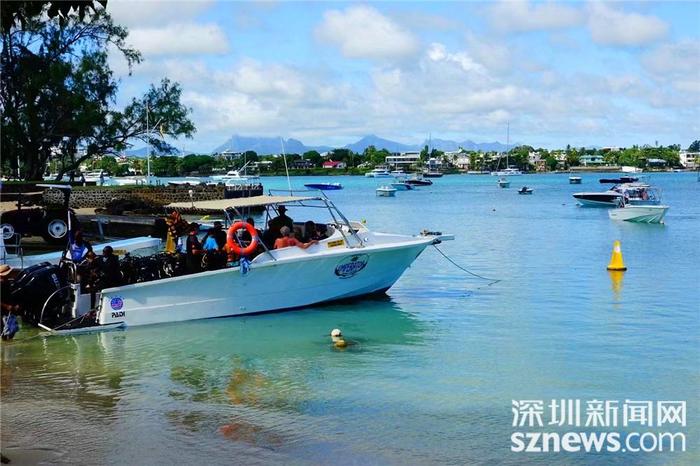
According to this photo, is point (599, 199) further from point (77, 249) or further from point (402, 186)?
point (402, 186)

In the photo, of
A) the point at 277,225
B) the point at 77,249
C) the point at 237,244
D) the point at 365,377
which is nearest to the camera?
the point at 365,377

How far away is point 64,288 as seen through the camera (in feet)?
52.7

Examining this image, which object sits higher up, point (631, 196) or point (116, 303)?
point (631, 196)

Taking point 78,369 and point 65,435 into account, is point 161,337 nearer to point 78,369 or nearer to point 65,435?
point 78,369

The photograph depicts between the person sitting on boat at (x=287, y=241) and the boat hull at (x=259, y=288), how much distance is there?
0.32 metres

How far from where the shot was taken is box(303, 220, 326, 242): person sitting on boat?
17906mm

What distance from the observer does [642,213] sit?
157 ft

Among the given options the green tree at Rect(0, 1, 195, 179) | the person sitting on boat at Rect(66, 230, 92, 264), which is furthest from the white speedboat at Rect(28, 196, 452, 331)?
the green tree at Rect(0, 1, 195, 179)

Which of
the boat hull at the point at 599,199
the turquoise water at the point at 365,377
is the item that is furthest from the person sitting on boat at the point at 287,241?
the boat hull at the point at 599,199

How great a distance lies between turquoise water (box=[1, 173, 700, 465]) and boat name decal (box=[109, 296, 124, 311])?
549 mm

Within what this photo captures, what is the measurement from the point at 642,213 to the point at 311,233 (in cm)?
3519

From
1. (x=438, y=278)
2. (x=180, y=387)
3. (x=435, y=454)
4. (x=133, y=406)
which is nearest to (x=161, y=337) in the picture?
(x=180, y=387)

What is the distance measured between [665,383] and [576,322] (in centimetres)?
521

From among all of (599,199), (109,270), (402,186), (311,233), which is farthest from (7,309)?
(402,186)
